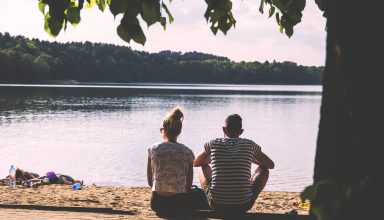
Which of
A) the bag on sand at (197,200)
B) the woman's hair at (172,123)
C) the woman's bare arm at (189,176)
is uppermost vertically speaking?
the woman's hair at (172,123)

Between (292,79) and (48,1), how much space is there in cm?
18274

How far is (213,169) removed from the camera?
17.3 feet

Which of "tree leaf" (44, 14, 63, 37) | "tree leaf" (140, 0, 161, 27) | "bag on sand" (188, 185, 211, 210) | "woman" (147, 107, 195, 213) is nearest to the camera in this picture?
"tree leaf" (140, 0, 161, 27)

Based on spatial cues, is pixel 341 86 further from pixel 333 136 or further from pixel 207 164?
pixel 207 164

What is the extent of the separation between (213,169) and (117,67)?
5854 inches

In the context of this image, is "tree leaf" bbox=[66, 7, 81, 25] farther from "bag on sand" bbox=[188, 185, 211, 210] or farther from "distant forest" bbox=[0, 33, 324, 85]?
"distant forest" bbox=[0, 33, 324, 85]

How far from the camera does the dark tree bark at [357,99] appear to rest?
5.27 ft

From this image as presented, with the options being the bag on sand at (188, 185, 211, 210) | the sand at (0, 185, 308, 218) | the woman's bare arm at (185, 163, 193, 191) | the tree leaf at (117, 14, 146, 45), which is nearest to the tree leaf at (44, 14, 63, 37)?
the tree leaf at (117, 14, 146, 45)

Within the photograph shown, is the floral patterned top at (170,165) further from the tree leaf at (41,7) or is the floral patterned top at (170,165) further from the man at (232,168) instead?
the tree leaf at (41,7)

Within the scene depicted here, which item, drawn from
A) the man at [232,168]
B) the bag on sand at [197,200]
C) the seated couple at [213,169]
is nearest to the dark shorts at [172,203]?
the seated couple at [213,169]

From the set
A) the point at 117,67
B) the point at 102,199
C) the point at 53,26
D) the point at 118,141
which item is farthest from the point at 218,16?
the point at 117,67

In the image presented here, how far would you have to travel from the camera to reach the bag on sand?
623cm

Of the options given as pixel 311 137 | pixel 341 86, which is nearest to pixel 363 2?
pixel 341 86

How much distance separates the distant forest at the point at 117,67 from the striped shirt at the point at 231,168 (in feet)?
382
